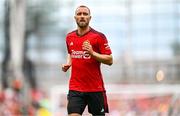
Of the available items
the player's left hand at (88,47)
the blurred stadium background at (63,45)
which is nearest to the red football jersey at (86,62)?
the player's left hand at (88,47)

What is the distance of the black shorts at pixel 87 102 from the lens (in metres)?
6.72

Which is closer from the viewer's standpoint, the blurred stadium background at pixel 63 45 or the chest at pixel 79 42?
the chest at pixel 79 42

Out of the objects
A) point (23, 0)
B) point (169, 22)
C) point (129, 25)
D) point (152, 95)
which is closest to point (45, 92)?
point (23, 0)

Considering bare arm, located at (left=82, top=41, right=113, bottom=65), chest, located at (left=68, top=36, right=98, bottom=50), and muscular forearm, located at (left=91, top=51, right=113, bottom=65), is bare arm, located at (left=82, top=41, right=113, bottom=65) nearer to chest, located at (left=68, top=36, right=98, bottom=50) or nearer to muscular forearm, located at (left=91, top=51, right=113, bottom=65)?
muscular forearm, located at (left=91, top=51, right=113, bottom=65)

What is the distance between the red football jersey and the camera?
6605 mm

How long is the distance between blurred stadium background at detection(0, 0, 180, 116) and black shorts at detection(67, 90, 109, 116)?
14654mm

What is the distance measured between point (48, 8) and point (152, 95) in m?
16.0

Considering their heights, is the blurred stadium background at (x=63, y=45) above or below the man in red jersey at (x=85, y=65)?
below

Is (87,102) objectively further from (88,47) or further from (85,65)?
(88,47)

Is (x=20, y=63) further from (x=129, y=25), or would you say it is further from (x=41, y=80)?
(x=129, y=25)

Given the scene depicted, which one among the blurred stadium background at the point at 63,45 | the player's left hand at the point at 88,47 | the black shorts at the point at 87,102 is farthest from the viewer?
the blurred stadium background at the point at 63,45

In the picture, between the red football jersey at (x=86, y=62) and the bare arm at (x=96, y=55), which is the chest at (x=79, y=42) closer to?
the red football jersey at (x=86, y=62)

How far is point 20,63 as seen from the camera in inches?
1001

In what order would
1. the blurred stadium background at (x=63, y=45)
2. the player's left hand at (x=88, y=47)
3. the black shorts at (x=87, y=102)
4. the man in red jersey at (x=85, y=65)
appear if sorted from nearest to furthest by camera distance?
the player's left hand at (x=88, y=47)
the man in red jersey at (x=85, y=65)
the black shorts at (x=87, y=102)
the blurred stadium background at (x=63, y=45)
